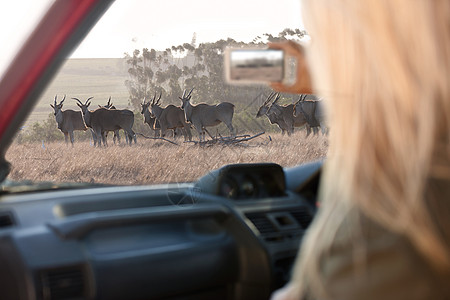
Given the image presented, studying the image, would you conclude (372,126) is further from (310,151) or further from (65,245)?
(310,151)

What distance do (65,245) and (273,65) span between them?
0.98 m

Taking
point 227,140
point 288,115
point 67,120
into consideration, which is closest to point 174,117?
point 67,120

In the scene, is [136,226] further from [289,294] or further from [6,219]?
[289,294]

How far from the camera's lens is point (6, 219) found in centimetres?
164

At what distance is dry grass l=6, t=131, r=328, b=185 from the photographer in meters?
6.51

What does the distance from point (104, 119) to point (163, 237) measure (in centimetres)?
900

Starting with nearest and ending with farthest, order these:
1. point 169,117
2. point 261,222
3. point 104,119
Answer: point 261,222, point 169,117, point 104,119

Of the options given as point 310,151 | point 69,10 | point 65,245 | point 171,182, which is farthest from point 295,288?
point 310,151

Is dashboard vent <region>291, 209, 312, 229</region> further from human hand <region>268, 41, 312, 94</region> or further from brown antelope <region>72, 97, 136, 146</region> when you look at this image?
brown antelope <region>72, 97, 136, 146</region>

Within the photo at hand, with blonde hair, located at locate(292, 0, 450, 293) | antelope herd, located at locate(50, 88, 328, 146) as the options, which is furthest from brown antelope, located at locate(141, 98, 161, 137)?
blonde hair, located at locate(292, 0, 450, 293)

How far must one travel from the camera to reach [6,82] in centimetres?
119

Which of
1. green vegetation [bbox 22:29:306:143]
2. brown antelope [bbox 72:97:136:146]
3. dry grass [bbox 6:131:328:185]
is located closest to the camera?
green vegetation [bbox 22:29:306:143]

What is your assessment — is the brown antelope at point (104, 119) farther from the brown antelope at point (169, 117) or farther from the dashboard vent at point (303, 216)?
the dashboard vent at point (303, 216)

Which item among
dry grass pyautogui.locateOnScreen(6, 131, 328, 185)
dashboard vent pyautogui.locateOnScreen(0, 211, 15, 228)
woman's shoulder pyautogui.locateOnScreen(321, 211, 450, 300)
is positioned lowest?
dry grass pyautogui.locateOnScreen(6, 131, 328, 185)
